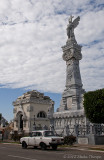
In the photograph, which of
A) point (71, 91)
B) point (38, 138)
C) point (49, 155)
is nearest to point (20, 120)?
point (71, 91)

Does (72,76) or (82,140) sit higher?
(72,76)

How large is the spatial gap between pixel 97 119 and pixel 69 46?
61.4ft

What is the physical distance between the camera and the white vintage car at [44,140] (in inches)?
706

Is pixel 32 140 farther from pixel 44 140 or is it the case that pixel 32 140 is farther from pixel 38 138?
pixel 44 140

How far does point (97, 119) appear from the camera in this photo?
952 inches

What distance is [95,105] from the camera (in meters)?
24.5

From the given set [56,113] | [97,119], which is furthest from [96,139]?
[56,113]

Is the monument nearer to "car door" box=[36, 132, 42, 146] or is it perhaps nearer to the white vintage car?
the white vintage car

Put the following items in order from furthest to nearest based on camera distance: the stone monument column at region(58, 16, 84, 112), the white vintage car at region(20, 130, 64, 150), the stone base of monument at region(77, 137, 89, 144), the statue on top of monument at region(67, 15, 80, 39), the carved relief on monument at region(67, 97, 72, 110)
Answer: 1. the statue on top of monument at region(67, 15, 80, 39)
2. the carved relief on monument at region(67, 97, 72, 110)
3. the stone monument column at region(58, 16, 84, 112)
4. the stone base of monument at region(77, 137, 89, 144)
5. the white vintage car at region(20, 130, 64, 150)

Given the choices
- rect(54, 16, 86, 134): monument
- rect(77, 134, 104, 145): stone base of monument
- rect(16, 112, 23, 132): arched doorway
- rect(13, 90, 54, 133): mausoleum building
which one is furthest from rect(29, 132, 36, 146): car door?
rect(16, 112, 23, 132): arched doorway

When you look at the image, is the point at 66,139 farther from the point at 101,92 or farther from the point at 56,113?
the point at 56,113

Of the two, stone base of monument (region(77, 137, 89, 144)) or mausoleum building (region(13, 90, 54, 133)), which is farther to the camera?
mausoleum building (region(13, 90, 54, 133))

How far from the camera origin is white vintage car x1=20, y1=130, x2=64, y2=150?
17.9 m

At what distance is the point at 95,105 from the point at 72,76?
1371 cm
